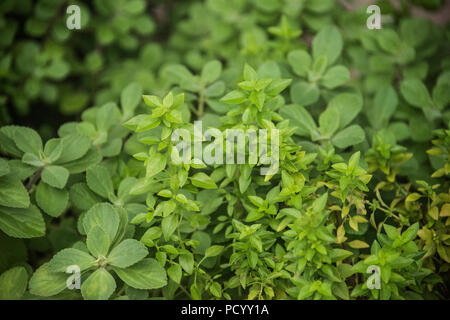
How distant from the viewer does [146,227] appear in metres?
1.03

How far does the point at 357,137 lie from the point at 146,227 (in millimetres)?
557

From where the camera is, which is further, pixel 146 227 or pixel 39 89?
pixel 39 89

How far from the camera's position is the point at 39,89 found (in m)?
1.57

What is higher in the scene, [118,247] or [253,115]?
[253,115]

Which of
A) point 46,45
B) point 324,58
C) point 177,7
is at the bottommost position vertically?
point 324,58

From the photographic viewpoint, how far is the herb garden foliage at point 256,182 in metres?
0.92

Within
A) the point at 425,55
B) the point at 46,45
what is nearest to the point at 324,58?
the point at 425,55

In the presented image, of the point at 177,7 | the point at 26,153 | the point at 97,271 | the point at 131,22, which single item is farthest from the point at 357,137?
the point at 177,7

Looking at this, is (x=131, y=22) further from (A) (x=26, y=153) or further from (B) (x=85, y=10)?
(A) (x=26, y=153)

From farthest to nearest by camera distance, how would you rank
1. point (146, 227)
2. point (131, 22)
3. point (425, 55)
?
point (131, 22) < point (425, 55) < point (146, 227)

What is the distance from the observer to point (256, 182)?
102 cm

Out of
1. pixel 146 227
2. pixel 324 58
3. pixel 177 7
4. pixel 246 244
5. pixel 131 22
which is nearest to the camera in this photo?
pixel 246 244

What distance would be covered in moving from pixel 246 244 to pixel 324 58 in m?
0.62

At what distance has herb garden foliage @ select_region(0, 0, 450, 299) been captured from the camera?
918 millimetres
